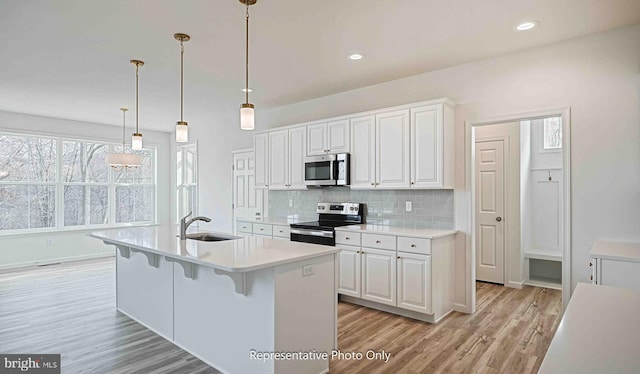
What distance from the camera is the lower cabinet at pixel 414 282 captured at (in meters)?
3.45

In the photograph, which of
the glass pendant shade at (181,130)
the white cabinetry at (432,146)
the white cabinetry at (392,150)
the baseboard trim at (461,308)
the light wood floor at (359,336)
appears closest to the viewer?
the light wood floor at (359,336)

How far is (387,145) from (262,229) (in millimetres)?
2207

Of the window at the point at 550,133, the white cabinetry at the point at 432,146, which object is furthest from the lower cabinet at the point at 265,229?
the window at the point at 550,133

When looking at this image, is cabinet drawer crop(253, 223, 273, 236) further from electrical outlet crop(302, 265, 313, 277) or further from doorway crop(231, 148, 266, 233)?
electrical outlet crop(302, 265, 313, 277)

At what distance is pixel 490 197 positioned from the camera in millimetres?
5047

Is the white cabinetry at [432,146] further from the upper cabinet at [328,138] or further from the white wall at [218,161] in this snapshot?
the white wall at [218,161]

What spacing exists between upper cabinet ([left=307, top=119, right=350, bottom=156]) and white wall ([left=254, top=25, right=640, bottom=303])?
1.50 meters

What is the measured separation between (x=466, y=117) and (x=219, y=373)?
3.35 meters

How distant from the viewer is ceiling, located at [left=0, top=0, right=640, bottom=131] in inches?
102

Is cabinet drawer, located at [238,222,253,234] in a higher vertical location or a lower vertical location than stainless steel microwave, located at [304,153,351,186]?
lower

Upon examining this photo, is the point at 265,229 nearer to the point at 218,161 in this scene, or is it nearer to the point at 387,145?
the point at 387,145

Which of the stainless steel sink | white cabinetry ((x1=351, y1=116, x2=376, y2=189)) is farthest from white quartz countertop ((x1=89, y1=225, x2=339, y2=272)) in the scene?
white cabinetry ((x1=351, y1=116, x2=376, y2=189))

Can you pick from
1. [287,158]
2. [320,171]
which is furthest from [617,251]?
[287,158]

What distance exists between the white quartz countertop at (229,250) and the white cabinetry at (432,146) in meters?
1.61
